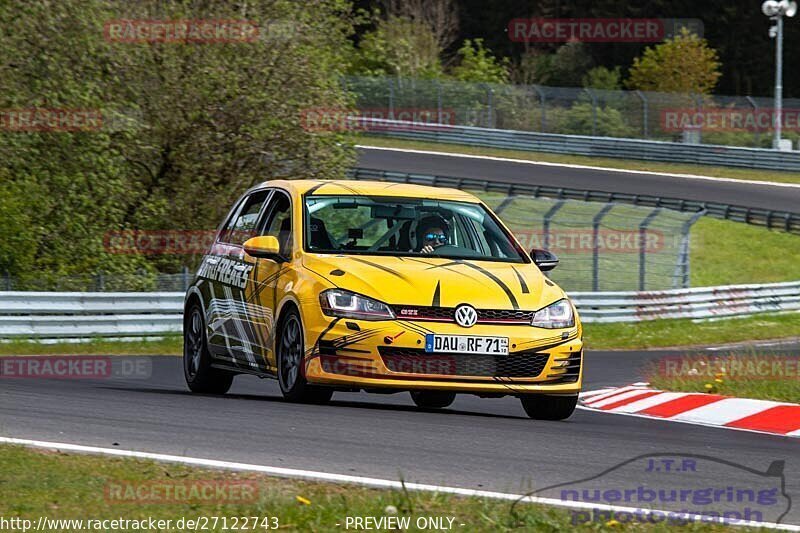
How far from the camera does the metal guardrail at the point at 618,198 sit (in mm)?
38781

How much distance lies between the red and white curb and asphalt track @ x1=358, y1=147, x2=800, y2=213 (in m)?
30.6

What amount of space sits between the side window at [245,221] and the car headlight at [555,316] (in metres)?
2.80

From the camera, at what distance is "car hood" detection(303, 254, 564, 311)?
9398 mm

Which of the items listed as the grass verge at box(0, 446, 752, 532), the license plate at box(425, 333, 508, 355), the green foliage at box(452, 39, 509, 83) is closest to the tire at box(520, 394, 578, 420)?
the license plate at box(425, 333, 508, 355)

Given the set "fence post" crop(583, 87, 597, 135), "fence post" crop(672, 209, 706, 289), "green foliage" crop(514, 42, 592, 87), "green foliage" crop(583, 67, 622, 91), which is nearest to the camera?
"fence post" crop(672, 209, 706, 289)

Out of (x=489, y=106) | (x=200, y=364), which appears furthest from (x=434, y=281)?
(x=489, y=106)

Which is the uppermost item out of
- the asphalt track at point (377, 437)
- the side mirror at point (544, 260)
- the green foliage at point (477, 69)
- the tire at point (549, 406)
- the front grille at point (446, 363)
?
the green foliage at point (477, 69)

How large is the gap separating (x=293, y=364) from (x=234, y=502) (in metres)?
3.74

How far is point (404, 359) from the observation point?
9.30 meters

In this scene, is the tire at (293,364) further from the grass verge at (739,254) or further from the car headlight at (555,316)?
the grass verge at (739,254)

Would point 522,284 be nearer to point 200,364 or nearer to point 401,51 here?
point 200,364

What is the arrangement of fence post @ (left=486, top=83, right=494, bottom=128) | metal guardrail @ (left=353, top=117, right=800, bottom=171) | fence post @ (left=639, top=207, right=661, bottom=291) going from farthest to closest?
fence post @ (left=486, top=83, right=494, bottom=128)
metal guardrail @ (left=353, top=117, right=800, bottom=171)
fence post @ (left=639, top=207, right=661, bottom=291)

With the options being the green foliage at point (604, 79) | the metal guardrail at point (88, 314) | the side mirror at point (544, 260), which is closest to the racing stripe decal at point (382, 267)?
the side mirror at point (544, 260)

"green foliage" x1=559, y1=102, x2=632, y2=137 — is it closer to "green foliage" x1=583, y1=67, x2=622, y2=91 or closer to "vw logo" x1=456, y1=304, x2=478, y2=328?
"green foliage" x1=583, y1=67, x2=622, y2=91
